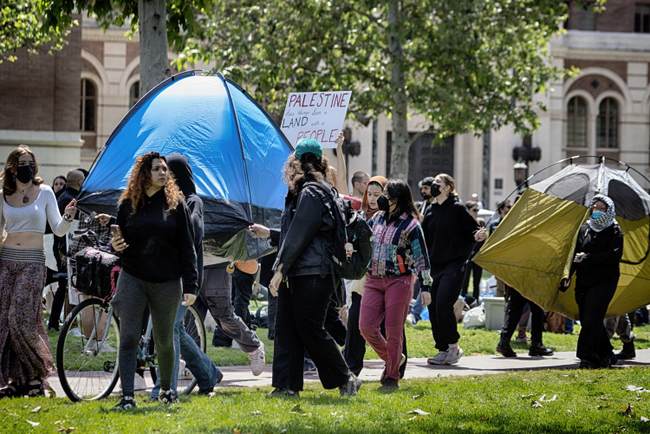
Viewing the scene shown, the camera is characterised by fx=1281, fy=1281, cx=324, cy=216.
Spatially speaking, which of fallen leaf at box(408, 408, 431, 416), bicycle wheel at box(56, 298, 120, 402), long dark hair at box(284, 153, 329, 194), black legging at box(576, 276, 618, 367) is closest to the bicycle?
bicycle wheel at box(56, 298, 120, 402)

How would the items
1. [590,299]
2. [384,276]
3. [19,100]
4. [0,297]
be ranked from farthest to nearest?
1. [19,100]
2. [590,299]
3. [384,276]
4. [0,297]

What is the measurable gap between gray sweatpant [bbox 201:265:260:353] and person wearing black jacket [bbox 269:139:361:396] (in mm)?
1210

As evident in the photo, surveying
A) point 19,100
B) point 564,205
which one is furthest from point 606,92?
point 564,205

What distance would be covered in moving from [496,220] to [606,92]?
28.6m

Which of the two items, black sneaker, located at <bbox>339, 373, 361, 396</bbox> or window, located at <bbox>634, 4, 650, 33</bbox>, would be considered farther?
window, located at <bbox>634, 4, 650, 33</bbox>

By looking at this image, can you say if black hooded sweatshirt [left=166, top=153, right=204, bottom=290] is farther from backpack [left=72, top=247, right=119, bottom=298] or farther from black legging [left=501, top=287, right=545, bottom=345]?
black legging [left=501, top=287, right=545, bottom=345]

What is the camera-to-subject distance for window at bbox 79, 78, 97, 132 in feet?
141

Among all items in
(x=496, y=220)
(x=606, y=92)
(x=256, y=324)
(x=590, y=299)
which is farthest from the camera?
(x=606, y=92)

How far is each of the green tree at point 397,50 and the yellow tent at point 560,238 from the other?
11388mm

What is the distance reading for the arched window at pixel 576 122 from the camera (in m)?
47.5

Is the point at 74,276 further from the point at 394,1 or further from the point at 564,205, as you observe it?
the point at 394,1

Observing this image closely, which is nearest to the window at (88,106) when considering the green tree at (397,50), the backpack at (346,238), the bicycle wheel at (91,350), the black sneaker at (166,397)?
the green tree at (397,50)

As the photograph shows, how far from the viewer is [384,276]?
10859 mm

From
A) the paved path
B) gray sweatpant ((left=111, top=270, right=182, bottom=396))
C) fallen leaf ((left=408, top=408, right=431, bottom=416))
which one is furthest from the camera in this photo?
the paved path
